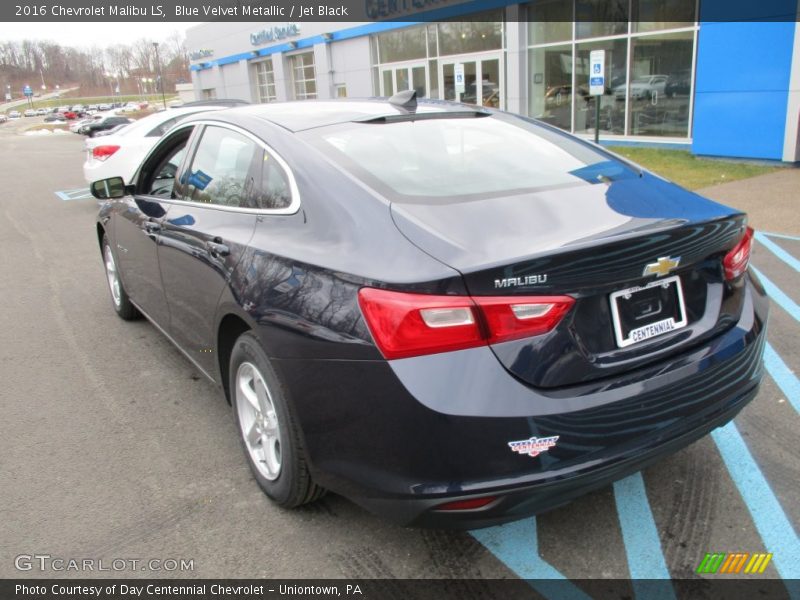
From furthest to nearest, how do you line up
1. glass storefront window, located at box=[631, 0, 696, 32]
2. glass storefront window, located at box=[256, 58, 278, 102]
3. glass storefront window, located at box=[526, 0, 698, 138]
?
1. glass storefront window, located at box=[256, 58, 278, 102]
2. glass storefront window, located at box=[526, 0, 698, 138]
3. glass storefront window, located at box=[631, 0, 696, 32]

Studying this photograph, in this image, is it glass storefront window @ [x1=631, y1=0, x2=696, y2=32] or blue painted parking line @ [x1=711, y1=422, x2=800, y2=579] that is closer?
blue painted parking line @ [x1=711, y1=422, x2=800, y2=579]

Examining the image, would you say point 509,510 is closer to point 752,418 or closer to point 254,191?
point 254,191

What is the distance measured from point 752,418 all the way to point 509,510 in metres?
2.01

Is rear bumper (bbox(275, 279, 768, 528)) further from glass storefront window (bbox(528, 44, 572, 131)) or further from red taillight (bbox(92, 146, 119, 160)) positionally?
glass storefront window (bbox(528, 44, 572, 131))

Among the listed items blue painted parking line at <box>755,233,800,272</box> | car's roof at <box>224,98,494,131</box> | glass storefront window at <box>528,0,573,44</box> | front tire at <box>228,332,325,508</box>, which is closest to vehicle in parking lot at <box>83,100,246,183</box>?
car's roof at <box>224,98,494,131</box>

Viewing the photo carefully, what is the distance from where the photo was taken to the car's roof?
315 centimetres

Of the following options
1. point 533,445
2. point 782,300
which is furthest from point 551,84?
point 533,445

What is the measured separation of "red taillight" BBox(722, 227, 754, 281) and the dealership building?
9.30 meters

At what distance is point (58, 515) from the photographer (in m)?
2.89

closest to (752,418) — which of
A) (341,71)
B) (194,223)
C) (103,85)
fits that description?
(194,223)

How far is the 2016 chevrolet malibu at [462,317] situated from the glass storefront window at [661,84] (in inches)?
538

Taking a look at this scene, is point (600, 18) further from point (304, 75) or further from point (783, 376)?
point (304, 75)

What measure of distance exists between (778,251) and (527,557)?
5.33 metres

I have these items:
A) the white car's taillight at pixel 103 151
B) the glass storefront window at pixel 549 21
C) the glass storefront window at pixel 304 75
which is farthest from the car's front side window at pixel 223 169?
the glass storefront window at pixel 304 75
